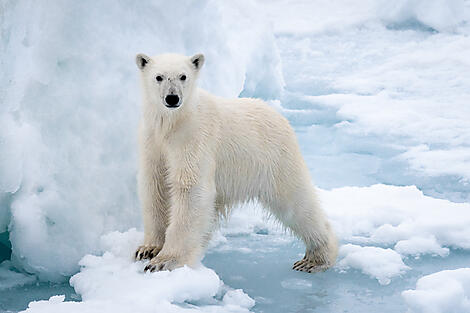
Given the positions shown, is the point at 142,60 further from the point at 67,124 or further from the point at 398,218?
the point at 398,218

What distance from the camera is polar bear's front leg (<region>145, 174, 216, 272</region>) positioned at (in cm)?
364

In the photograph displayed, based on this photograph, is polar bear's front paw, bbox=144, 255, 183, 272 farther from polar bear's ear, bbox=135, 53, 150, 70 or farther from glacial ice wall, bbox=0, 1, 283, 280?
polar bear's ear, bbox=135, 53, 150, 70

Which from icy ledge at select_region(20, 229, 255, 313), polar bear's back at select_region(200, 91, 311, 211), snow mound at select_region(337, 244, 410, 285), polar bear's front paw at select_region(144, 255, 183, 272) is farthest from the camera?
snow mound at select_region(337, 244, 410, 285)

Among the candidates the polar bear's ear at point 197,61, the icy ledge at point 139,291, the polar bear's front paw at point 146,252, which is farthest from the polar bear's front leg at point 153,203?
the polar bear's ear at point 197,61

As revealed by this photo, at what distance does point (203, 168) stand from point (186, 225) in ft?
1.05

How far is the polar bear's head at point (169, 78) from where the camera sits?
3.52 meters

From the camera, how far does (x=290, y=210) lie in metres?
4.20

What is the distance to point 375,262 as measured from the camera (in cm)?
419

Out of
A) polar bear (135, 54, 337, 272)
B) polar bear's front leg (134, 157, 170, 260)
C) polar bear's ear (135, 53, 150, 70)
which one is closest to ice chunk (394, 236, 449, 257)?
polar bear (135, 54, 337, 272)

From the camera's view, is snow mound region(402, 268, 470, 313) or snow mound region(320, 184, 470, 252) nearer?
snow mound region(402, 268, 470, 313)

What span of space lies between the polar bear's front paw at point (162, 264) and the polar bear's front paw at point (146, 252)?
0.21m

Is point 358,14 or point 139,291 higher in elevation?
point 358,14

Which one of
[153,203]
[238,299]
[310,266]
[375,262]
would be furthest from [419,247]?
[153,203]

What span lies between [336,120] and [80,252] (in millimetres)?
4940
